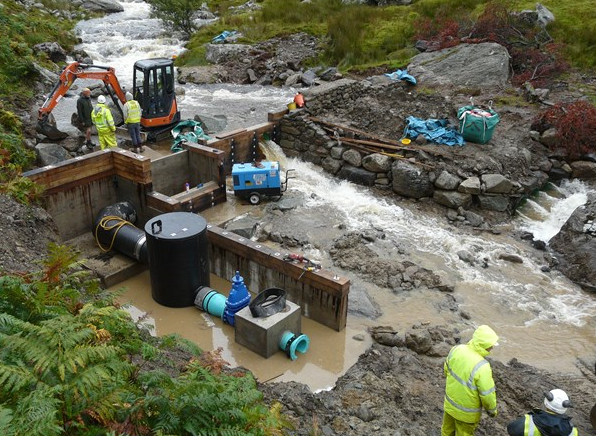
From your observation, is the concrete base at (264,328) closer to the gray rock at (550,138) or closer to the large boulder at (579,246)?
the large boulder at (579,246)

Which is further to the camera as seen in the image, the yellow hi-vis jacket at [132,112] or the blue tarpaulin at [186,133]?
the blue tarpaulin at [186,133]

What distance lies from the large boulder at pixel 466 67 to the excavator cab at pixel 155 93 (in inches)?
381

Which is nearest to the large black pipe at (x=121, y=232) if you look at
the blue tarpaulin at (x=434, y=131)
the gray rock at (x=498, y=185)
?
the blue tarpaulin at (x=434, y=131)

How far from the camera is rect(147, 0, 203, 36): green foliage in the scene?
30297 mm

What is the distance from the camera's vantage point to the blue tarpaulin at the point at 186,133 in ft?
49.7

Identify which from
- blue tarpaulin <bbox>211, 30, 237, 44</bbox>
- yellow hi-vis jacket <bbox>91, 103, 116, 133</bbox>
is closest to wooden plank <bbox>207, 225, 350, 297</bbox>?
yellow hi-vis jacket <bbox>91, 103, 116, 133</bbox>

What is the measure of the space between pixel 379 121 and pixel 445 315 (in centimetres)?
847

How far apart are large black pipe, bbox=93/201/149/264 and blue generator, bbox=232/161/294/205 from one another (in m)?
2.77

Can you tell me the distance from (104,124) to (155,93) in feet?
8.20

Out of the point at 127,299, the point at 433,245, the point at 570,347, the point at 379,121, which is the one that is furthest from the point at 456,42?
the point at 127,299

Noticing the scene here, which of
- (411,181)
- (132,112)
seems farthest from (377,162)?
(132,112)

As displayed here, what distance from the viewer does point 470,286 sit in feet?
37.2

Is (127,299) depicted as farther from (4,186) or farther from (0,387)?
(0,387)

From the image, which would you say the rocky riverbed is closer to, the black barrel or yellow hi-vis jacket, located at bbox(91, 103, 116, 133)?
the black barrel
